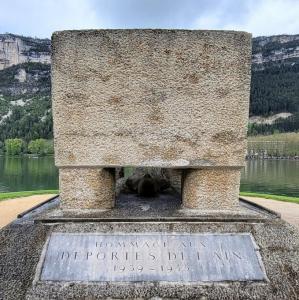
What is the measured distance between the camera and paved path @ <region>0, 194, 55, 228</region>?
11.3 m

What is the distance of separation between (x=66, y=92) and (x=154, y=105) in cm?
128

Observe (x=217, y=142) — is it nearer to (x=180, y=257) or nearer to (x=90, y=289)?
(x=180, y=257)

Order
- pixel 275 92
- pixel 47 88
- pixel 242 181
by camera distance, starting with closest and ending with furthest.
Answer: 1. pixel 242 181
2. pixel 275 92
3. pixel 47 88

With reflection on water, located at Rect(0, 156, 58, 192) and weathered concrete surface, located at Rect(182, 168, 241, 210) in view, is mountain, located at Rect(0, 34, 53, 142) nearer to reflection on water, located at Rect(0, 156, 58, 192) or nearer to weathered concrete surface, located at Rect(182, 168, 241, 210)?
reflection on water, located at Rect(0, 156, 58, 192)

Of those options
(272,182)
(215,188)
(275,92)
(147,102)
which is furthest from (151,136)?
(275,92)

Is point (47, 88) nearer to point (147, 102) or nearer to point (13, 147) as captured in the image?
point (13, 147)

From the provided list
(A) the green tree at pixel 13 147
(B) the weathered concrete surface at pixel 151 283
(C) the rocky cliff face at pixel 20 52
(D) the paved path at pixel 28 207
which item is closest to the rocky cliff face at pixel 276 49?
(C) the rocky cliff face at pixel 20 52

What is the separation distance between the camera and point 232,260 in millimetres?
4984

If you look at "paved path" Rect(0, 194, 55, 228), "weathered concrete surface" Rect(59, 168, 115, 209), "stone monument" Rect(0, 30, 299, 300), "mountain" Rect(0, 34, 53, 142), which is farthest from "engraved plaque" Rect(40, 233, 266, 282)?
"mountain" Rect(0, 34, 53, 142)

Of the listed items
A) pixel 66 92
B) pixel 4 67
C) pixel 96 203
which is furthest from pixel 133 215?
pixel 4 67

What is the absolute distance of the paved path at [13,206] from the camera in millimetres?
11269

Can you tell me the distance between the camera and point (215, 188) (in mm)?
6137

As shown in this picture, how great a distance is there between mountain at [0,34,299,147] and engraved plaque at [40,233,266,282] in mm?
115781

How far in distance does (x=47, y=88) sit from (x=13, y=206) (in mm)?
163425
